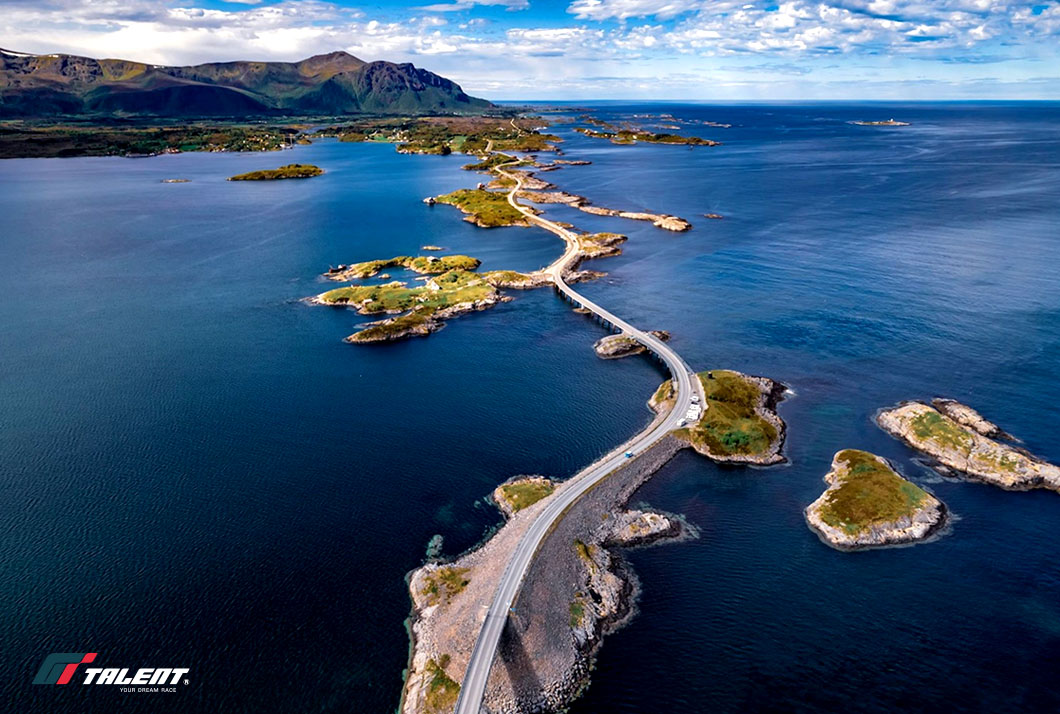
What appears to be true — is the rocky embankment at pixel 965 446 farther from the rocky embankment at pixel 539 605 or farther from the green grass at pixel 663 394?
the rocky embankment at pixel 539 605

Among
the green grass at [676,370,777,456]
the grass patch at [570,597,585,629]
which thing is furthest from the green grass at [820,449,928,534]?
the grass patch at [570,597,585,629]

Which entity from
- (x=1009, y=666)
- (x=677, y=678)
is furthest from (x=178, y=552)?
(x=1009, y=666)

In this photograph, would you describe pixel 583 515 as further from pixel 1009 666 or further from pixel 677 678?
pixel 1009 666

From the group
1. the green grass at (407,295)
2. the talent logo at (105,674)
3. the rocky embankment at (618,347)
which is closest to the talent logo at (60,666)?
the talent logo at (105,674)

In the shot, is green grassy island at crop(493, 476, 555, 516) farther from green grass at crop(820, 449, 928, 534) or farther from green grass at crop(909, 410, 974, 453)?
green grass at crop(909, 410, 974, 453)

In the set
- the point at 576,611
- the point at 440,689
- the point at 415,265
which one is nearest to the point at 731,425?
the point at 576,611

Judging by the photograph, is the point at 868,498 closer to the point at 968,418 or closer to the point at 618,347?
the point at 968,418
